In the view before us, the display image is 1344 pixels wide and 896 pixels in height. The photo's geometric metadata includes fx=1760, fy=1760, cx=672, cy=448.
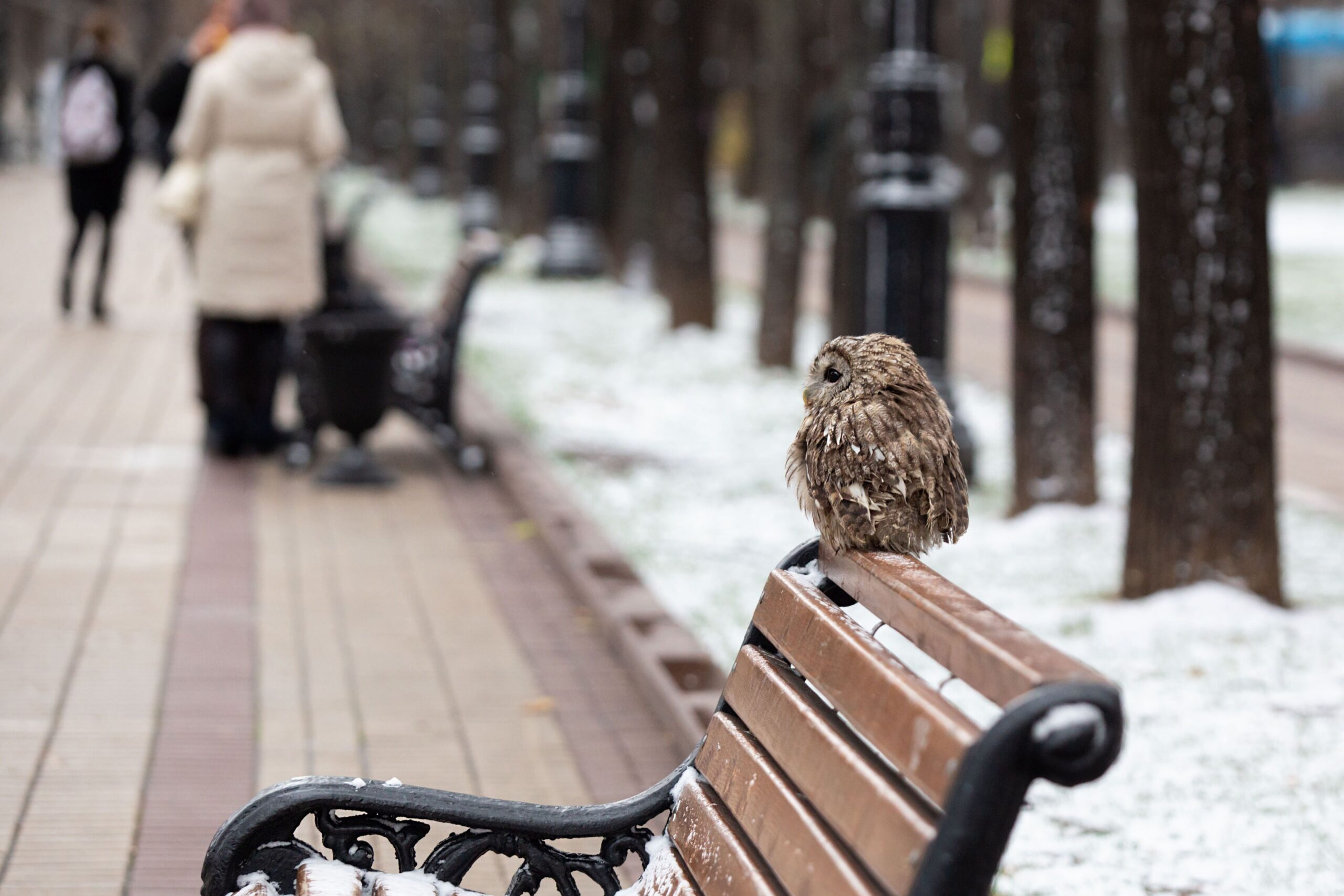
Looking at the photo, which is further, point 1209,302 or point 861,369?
point 1209,302

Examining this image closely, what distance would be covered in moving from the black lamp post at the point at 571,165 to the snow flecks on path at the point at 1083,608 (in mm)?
6940

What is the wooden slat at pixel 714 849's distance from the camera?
221cm

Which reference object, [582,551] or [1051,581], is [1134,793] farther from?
[582,551]

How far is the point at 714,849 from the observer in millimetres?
2389

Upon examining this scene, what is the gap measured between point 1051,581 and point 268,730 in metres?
3.17

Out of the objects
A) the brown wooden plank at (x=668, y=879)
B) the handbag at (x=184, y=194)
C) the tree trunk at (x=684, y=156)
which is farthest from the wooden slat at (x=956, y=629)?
the tree trunk at (x=684, y=156)

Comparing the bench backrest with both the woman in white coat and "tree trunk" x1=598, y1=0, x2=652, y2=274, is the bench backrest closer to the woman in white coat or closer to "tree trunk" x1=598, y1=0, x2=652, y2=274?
the woman in white coat

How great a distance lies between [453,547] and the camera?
7.48 meters

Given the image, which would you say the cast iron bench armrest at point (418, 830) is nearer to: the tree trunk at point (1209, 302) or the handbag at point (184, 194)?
the tree trunk at point (1209, 302)

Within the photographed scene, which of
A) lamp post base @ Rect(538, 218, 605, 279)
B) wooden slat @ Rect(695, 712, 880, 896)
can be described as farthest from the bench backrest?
lamp post base @ Rect(538, 218, 605, 279)

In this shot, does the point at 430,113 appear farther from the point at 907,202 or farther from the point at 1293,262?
the point at 907,202

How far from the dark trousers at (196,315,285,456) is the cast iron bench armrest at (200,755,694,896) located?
655cm

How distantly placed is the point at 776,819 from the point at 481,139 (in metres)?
23.2

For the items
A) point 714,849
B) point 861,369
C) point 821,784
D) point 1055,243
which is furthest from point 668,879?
point 1055,243
